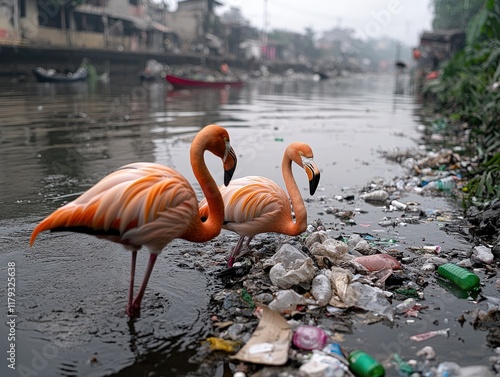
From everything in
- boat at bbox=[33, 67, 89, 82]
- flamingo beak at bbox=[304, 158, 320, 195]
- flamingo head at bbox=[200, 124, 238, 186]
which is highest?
boat at bbox=[33, 67, 89, 82]

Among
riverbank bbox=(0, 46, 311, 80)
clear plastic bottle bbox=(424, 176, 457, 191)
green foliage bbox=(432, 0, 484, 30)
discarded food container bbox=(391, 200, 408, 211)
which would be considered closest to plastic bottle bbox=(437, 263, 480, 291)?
discarded food container bbox=(391, 200, 408, 211)

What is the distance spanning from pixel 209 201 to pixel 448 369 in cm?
194

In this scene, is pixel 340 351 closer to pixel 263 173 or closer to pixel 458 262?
pixel 458 262

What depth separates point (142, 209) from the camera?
3.06 m

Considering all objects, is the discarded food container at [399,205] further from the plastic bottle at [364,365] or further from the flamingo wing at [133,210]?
the flamingo wing at [133,210]

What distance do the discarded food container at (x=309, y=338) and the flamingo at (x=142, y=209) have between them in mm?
978

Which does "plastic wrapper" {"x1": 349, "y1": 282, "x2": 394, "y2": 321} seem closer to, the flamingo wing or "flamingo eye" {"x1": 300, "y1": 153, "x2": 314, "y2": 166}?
"flamingo eye" {"x1": 300, "y1": 153, "x2": 314, "y2": 166}

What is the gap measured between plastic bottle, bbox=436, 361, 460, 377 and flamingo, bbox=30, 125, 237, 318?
5.80ft

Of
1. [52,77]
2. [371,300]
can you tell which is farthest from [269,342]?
[52,77]

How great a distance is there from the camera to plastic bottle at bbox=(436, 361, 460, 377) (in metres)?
2.72

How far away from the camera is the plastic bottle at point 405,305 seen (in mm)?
3469

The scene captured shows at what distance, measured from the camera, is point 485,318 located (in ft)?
10.8

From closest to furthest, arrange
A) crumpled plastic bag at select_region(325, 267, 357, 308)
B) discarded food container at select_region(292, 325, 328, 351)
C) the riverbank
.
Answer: discarded food container at select_region(292, 325, 328, 351) → crumpled plastic bag at select_region(325, 267, 357, 308) → the riverbank

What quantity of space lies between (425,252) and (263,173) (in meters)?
3.71
